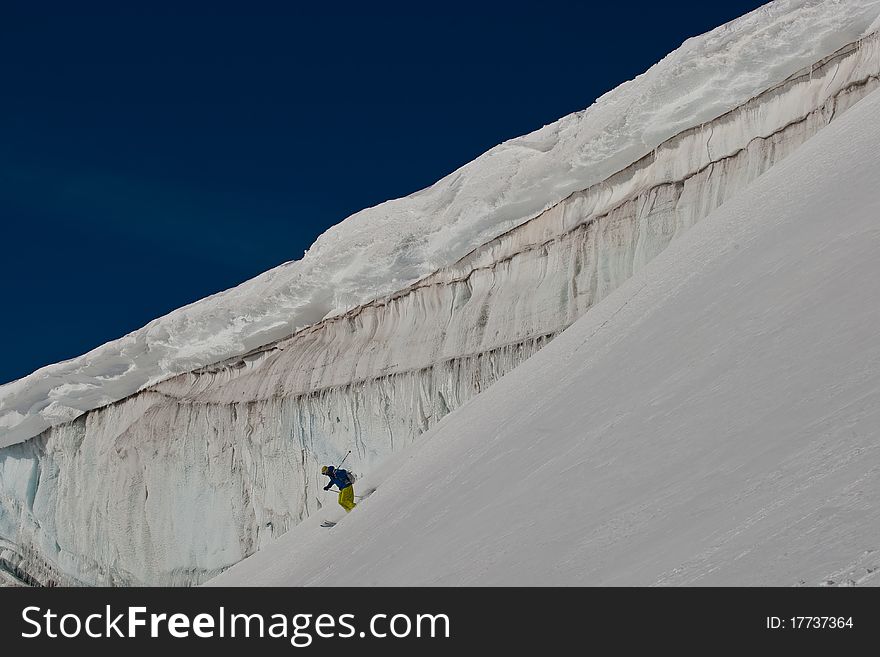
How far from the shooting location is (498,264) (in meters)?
17.0

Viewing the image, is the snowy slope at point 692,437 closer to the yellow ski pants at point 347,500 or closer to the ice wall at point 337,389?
the yellow ski pants at point 347,500

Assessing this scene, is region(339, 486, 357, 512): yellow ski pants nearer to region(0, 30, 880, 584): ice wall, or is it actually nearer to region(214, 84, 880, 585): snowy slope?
region(214, 84, 880, 585): snowy slope

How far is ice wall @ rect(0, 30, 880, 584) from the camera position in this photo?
14.7m

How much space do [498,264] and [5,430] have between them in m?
11.3

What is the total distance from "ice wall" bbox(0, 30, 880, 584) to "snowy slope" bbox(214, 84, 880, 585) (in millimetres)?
3004

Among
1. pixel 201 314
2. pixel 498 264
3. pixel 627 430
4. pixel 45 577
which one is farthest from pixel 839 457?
pixel 45 577

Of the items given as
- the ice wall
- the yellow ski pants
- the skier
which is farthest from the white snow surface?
the yellow ski pants

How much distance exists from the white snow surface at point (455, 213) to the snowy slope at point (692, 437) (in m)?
3.49

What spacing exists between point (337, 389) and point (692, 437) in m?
12.4

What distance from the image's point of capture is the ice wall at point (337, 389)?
580 inches

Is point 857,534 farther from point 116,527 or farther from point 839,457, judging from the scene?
point 116,527

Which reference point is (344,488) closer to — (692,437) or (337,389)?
(337,389)

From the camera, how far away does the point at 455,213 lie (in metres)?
18.1

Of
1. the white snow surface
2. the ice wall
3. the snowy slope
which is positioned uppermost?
the white snow surface
